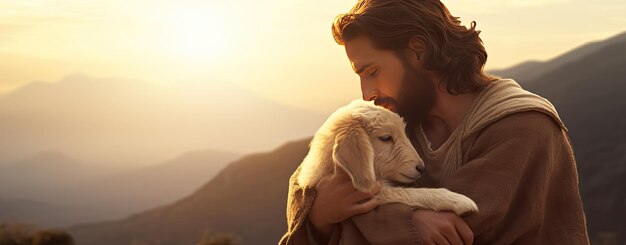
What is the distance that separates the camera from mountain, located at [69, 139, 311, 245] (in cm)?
3206

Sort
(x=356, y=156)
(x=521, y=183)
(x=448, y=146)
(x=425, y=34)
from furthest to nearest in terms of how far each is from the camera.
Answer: (x=425, y=34), (x=448, y=146), (x=521, y=183), (x=356, y=156)

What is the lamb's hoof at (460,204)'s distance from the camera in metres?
4.62

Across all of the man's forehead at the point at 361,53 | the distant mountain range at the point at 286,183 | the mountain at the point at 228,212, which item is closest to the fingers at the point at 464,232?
the man's forehead at the point at 361,53

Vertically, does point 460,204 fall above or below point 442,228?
above

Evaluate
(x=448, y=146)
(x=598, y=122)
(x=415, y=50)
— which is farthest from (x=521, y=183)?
(x=598, y=122)

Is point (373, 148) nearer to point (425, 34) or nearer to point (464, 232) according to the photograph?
point (464, 232)

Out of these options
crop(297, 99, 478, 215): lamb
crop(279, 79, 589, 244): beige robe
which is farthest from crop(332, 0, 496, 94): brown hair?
crop(297, 99, 478, 215): lamb

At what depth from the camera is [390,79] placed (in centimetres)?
537

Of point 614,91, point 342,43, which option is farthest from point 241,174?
point 342,43

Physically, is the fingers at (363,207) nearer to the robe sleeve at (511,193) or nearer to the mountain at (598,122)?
the robe sleeve at (511,193)

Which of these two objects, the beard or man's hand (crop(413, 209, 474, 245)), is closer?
man's hand (crop(413, 209, 474, 245))

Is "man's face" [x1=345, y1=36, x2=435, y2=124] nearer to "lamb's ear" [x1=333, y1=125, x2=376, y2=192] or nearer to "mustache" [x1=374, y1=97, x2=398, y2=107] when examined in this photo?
"mustache" [x1=374, y1=97, x2=398, y2=107]

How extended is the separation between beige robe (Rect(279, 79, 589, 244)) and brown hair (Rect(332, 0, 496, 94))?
179 mm

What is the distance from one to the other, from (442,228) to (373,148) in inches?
27.4
